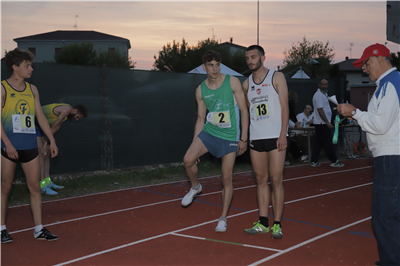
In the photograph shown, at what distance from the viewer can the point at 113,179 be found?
9562 millimetres

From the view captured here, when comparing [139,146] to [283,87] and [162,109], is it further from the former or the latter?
[283,87]

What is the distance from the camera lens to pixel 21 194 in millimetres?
7855

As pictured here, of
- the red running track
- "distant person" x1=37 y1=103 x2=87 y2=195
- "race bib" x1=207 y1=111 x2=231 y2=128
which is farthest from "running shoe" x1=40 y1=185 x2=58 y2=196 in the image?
"race bib" x1=207 y1=111 x2=231 y2=128

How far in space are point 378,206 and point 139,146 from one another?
8068 mm

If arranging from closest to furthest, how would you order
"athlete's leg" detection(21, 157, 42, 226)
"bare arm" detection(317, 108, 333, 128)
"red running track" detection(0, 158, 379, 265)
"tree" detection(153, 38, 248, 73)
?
"red running track" detection(0, 158, 379, 265), "athlete's leg" detection(21, 157, 42, 226), "bare arm" detection(317, 108, 333, 128), "tree" detection(153, 38, 248, 73)

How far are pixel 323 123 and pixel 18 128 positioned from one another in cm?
847

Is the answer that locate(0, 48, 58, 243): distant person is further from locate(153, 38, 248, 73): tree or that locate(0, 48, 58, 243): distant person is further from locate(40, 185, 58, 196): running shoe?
locate(153, 38, 248, 73): tree

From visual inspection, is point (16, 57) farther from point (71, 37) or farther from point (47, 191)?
point (71, 37)

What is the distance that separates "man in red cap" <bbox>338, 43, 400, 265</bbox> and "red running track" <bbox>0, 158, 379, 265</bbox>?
2.57 feet

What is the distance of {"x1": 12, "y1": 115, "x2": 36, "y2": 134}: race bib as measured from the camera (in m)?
4.78

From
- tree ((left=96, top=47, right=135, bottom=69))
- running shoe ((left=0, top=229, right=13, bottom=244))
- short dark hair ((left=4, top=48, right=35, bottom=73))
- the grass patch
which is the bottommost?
the grass patch

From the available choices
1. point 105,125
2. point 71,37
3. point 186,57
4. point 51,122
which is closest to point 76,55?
point 186,57

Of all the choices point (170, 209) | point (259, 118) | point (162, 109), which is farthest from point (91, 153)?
point (259, 118)

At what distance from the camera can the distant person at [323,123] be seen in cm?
1109
